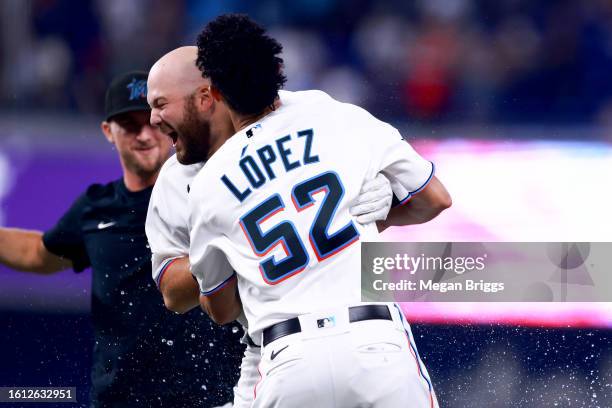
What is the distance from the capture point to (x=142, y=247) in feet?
11.2

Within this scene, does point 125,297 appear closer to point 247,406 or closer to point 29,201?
point 247,406

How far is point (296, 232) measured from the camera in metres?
2.25

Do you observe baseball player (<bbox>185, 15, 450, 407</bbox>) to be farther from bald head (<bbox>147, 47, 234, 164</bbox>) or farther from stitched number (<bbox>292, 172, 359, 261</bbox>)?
bald head (<bbox>147, 47, 234, 164</bbox>)

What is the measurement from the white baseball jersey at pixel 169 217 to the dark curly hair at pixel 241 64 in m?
0.49

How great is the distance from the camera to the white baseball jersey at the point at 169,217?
9.30 ft

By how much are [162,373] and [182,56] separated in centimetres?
117

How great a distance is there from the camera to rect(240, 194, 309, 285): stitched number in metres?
2.24

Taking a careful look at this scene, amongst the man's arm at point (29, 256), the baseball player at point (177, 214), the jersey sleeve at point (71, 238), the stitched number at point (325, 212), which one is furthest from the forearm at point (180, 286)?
the man's arm at point (29, 256)

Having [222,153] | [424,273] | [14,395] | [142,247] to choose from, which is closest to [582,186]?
[424,273]

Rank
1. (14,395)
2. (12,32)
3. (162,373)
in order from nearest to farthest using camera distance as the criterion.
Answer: (162,373) < (14,395) < (12,32)

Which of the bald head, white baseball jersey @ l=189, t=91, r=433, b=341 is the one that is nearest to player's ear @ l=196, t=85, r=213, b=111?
the bald head

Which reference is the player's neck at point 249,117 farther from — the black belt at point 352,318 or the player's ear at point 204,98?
the black belt at point 352,318

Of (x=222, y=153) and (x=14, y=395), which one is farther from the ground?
(x=222, y=153)

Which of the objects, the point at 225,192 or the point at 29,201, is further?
the point at 29,201
